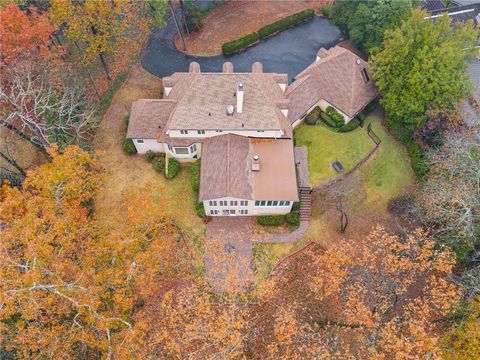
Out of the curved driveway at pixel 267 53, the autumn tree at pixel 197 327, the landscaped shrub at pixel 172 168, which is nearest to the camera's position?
the autumn tree at pixel 197 327

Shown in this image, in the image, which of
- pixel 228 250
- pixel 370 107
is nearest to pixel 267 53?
pixel 370 107

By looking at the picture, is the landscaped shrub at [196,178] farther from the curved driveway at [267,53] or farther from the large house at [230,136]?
the curved driveway at [267,53]

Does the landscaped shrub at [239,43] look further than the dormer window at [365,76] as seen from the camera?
Yes

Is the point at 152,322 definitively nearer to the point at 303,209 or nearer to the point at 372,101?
the point at 303,209

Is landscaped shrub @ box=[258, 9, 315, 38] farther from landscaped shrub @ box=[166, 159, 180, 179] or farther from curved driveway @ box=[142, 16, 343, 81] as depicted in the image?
landscaped shrub @ box=[166, 159, 180, 179]

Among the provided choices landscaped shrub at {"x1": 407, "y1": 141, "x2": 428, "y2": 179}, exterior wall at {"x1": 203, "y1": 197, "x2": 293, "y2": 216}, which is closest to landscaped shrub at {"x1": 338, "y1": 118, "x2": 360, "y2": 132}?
landscaped shrub at {"x1": 407, "y1": 141, "x2": 428, "y2": 179}

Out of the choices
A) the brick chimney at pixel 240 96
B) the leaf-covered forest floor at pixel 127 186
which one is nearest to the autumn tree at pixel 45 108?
the leaf-covered forest floor at pixel 127 186
